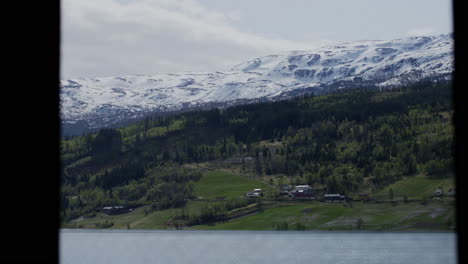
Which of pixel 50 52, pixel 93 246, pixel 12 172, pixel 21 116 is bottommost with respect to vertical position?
pixel 93 246

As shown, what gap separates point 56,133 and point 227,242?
192912 mm

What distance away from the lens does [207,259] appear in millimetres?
139875

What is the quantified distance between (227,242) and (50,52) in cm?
19291

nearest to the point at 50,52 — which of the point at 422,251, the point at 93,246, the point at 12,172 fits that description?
the point at 12,172

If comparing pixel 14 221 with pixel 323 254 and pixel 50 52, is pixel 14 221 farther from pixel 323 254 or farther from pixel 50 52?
pixel 323 254

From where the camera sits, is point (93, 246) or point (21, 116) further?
point (93, 246)

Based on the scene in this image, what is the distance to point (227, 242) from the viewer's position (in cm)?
19675

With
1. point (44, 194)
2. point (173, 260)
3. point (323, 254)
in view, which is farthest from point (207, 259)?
point (44, 194)

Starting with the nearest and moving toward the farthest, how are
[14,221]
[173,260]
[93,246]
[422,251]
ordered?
[14,221], [173,260], [422,251], [93,246]

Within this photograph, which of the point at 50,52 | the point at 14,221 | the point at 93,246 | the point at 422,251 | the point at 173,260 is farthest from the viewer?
the point at 93,246

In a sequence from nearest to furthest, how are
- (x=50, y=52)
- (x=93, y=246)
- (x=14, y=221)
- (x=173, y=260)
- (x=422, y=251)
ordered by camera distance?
(x=14, y=221) < (x=50, y=52) < (x=173, y=260) < (x=422, y=251) < (x=93, y=246)

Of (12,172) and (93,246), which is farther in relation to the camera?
(93,246)

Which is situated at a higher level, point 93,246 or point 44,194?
point 44,194

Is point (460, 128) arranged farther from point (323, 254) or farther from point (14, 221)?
point (323, 254)
